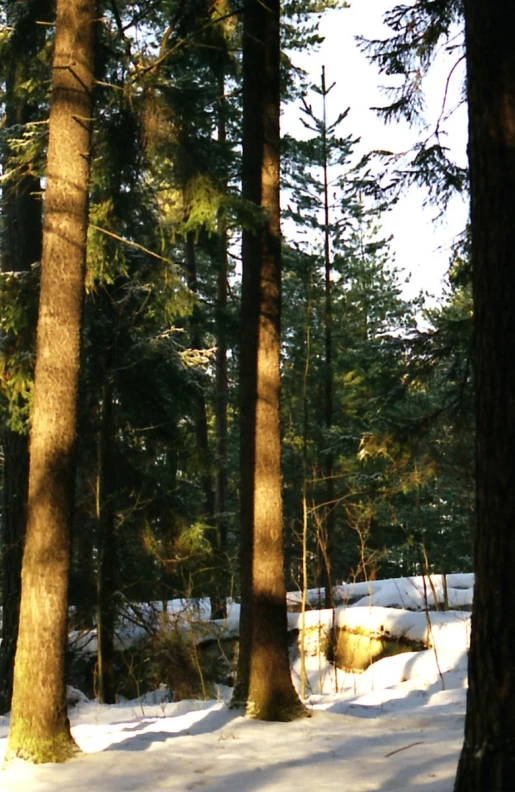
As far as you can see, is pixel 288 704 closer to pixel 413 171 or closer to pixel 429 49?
pixel 413 171

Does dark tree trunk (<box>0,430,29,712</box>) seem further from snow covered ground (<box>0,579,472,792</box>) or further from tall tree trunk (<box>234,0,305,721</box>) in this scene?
tall tree trunk (<box>234,0,305,721</box>)

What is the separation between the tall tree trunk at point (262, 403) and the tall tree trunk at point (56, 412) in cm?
198

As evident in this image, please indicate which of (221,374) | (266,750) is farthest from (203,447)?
(266,750)

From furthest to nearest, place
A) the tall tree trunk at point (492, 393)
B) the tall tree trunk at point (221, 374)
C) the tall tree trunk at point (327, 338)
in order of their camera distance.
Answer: the tall tree trunk at point (327, 338)
the tall tree trunk at point (221, 374)
the tall tree trunk at point (492, 393)

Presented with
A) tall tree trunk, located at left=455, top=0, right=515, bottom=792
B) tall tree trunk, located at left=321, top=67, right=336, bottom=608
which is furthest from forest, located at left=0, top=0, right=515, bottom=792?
tall tree trunk, located at left=321, top=67, right=336, bottom=608

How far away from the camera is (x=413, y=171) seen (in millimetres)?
8453

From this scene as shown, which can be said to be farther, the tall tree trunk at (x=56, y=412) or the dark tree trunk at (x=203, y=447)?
the dark tree trunk at (x=203, y=447)

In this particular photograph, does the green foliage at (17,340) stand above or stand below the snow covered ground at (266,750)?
above

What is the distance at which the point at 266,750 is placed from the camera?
5961 millimetres

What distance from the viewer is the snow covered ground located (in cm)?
493

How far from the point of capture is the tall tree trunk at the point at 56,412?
5414 mm

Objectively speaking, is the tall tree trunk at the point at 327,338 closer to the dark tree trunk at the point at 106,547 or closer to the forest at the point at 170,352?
the forest at the point at 170,352

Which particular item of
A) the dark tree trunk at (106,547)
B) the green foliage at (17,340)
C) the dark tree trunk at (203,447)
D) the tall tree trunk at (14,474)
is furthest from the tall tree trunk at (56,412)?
the dark tree trunk at (203,447)

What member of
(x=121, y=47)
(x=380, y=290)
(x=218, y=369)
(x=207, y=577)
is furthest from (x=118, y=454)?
(x=380, y=290)
